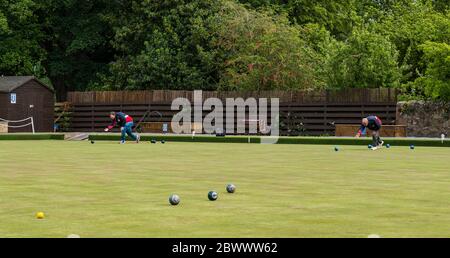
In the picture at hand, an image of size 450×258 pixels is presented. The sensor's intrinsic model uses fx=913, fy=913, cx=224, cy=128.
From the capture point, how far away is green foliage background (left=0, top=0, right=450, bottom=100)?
44250 mm

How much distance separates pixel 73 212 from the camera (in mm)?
10680

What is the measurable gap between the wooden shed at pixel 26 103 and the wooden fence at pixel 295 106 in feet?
6.20

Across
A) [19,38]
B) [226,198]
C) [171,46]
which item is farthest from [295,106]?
[226,198]

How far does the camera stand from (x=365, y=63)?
43.9m

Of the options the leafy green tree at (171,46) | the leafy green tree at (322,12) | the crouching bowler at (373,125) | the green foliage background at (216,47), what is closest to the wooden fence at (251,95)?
the green foliage background at (216,47)

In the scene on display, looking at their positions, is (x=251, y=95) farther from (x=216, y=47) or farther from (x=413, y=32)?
(x=413, y=32)

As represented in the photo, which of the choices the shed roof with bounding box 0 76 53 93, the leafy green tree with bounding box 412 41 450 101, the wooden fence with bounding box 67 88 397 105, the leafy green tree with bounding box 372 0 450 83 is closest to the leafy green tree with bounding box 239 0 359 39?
the leafy green tree with bounding box 372 0 450 83

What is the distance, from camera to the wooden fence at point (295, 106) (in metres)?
42.0

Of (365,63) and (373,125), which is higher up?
(365,63)

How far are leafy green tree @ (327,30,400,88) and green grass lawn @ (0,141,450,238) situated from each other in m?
22.4

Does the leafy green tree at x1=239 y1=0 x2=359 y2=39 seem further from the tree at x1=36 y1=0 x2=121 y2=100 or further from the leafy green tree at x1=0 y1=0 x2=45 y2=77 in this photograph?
the leafy green tree at x1=0 y1=0 x2=45 y2=77

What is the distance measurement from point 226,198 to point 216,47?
37.4m
